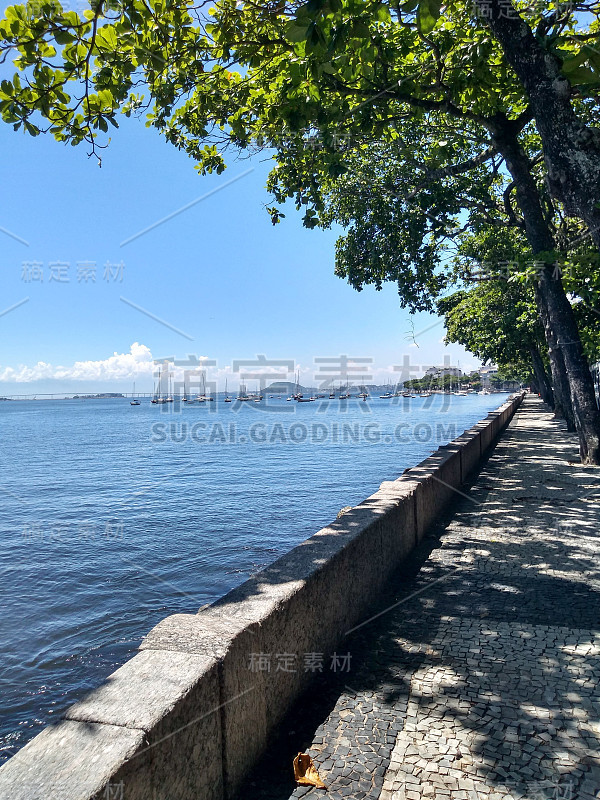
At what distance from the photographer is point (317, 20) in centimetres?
403

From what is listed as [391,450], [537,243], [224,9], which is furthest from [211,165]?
[391,450]

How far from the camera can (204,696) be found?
7.89 feet

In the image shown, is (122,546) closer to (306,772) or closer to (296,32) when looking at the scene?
(306,772)

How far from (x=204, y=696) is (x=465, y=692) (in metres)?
1.71

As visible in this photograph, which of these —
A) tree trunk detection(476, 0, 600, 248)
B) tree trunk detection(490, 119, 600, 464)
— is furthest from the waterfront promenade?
tree trunk detection(490, 119, 600, 464)

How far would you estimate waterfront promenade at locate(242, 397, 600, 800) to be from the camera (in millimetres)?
2588

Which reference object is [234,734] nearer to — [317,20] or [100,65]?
[317,20]

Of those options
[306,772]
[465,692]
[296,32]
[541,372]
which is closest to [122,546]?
[465,692]

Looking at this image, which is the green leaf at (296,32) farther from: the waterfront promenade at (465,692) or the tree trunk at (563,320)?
the tree trunk at (563,320)

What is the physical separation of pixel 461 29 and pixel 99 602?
11450mm

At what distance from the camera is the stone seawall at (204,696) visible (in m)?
1.91

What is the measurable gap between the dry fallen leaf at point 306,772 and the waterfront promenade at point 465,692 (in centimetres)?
4

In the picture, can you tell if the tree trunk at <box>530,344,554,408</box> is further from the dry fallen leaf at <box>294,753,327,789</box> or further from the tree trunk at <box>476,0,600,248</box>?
the dry fallen leaf at <box>294,753,327,789</box>

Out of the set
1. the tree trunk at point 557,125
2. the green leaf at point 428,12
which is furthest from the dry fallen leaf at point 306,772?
the green leaf at point 428,12
